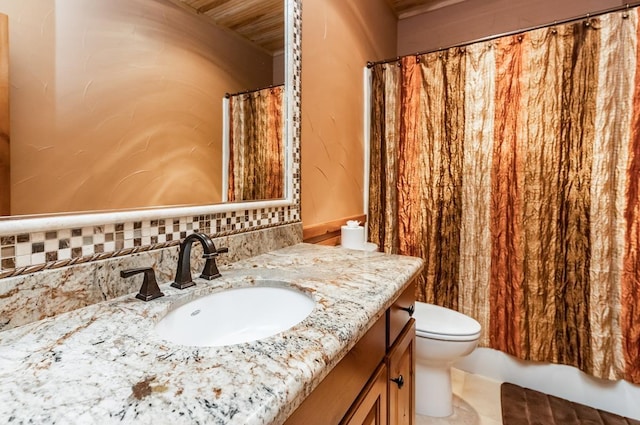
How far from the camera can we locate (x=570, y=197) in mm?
1627

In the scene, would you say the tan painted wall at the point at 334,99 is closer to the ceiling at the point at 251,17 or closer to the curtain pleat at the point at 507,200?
the ceiling at the point at 251,17

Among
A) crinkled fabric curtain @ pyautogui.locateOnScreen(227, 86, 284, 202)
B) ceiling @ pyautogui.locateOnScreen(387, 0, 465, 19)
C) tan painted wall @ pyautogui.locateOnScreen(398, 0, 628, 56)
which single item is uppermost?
ceiling @ pyautogui.locateOnScreen(387, 0, 465, 19)

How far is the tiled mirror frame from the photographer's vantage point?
0.64 m

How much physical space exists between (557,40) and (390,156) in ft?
3.35

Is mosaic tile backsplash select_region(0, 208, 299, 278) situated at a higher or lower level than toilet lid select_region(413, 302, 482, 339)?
higher

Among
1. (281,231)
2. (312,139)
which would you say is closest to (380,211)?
(312,139)

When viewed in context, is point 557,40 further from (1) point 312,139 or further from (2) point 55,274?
(2) point 55,274

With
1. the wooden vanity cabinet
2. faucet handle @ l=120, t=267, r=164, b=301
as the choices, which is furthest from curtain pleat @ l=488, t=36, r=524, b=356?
faucet handle @ l=120, t=267, r=164, b=301

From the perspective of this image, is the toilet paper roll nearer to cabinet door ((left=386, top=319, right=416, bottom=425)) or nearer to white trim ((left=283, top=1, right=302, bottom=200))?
white trim ((left=283, top=1, right=302, bottom=200))

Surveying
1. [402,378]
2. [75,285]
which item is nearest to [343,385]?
[402,378]

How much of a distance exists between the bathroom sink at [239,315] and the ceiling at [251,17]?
864 millimetres

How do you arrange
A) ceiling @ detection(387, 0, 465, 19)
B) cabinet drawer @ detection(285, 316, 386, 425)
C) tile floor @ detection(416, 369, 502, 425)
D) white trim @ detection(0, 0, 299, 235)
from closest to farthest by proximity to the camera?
1. cabinet drawer @ detection(285, 316, 386, 425)
2. white trim @ detection(0, 0, 299, 235)
3. tile floor @ detection(416, 369, 502, 425)
4. ceiling @ detection(387, 0, 465, 19)

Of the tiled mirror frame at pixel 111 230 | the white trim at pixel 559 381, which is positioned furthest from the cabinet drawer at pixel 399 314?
the white trim at pixel 559 381

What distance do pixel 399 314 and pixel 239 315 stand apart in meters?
0.49
